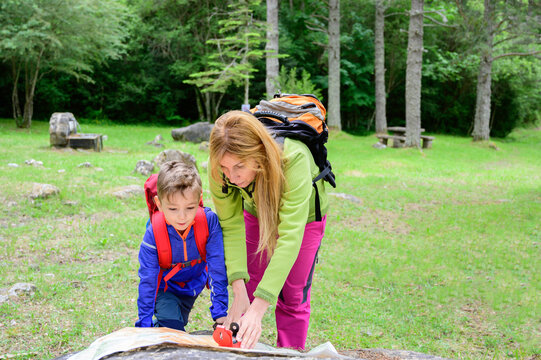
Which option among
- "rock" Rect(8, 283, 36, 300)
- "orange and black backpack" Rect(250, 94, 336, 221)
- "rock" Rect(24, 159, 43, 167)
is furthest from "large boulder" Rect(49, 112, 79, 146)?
"orange and black backpack" Rect(250, 94, 336, 221)

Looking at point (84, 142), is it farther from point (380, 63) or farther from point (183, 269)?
point (380, 63)

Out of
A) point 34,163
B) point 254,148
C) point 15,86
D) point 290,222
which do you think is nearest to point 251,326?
point 290,222

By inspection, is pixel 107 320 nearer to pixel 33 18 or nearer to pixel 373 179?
pixel 373 179

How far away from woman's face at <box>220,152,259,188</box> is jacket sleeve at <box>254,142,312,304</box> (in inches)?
7.3

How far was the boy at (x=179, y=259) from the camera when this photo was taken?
251cm

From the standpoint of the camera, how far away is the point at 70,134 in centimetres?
1284

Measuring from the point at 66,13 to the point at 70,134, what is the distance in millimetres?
6081

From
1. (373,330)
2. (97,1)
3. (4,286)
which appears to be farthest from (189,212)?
(97,1)

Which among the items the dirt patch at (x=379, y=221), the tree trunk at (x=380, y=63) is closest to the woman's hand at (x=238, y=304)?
the dirt patch at (x=379, y=221)

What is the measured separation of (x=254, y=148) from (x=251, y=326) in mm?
816

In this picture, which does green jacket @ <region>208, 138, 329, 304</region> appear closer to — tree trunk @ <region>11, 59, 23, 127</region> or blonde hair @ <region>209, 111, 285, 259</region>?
blonde hair @ <region>209, 111, 285, 259</region>

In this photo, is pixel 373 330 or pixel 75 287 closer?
Result: pixel 373 330

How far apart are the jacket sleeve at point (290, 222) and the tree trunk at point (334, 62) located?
17.3 meters

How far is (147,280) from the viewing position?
253 centimetres
